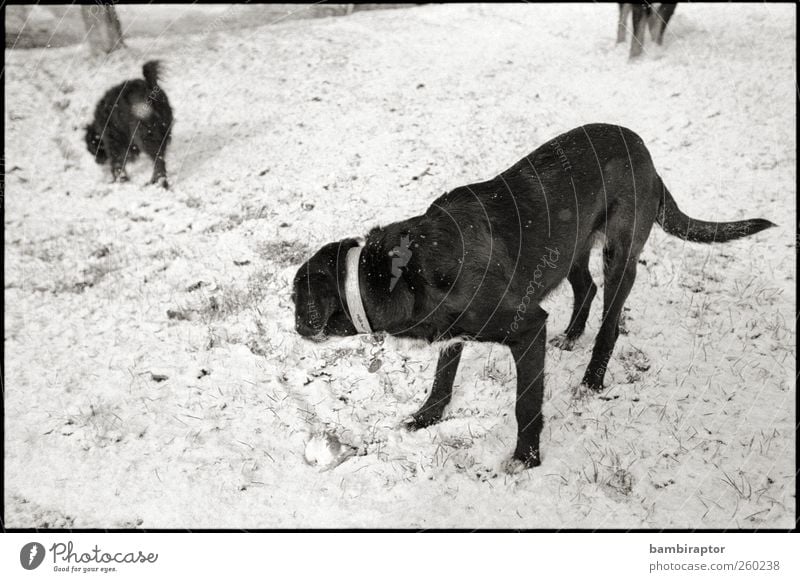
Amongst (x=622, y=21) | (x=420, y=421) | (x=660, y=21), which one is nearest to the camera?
(x=420, y=421)

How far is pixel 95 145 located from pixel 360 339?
7.29 meters

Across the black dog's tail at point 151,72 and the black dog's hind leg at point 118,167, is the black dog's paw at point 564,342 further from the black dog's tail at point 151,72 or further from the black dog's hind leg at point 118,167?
the black dog's hind leg at point 118,167

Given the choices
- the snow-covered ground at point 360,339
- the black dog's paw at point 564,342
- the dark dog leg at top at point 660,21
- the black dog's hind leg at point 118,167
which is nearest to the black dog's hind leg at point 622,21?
the snow-covered ground at point 360,339

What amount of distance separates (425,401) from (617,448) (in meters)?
1.54

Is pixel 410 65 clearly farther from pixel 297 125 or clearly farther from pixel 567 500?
pixel 567 500

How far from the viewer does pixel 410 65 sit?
12.7m

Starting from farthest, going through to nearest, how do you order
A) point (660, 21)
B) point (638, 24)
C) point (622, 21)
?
1. point (622, 21)
2. point (638, 24)
3. point (660, 21)

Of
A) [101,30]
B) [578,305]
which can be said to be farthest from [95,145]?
[578,305]

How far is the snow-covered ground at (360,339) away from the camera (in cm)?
393

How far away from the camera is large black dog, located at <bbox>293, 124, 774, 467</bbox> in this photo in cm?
364

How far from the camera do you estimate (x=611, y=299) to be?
186 inches

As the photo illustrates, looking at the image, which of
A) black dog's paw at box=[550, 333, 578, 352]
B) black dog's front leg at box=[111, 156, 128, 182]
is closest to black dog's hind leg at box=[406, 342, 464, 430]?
black dog's paw at box=[550, 333, 578, 352]

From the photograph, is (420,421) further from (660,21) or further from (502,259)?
(660,21)
